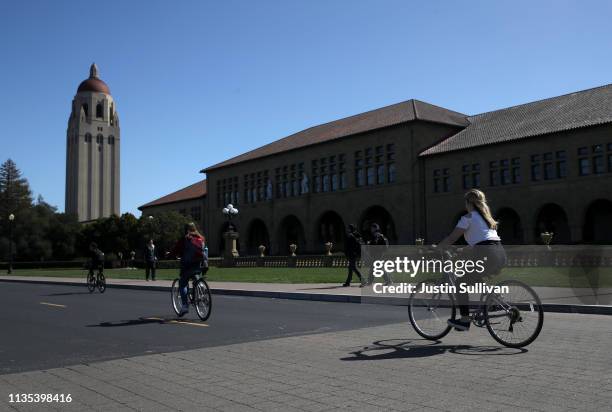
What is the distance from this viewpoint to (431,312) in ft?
26.1

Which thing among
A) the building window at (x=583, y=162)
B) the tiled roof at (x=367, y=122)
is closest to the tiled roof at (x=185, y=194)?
the tiled roof at (x=367, y=122)

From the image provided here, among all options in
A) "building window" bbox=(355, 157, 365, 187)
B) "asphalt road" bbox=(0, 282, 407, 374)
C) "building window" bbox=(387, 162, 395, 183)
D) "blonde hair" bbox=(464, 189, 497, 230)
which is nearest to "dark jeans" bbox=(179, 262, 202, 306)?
"asphalt road" bbox=(0, 282, 407, 374)

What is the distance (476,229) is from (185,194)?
90.6m

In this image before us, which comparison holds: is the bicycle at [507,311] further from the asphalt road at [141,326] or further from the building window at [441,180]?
the building window at [441,180]

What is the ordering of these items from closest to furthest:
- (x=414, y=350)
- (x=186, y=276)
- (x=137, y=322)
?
(x=414, y=350)
(x=137, y=322)
(x=186, y=276)

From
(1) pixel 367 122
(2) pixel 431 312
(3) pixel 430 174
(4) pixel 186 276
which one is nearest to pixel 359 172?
(1) pixel 367 122

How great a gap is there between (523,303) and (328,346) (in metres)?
2.44

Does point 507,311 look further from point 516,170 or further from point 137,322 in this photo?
point 516,170

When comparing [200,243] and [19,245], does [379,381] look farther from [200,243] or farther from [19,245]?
[19,245]

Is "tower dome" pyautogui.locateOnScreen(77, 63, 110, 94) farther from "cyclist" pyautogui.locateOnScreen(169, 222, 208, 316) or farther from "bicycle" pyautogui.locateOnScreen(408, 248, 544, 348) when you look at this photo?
"bicycle" pyautogui.locateOnScreen(408, 248, 544, 348)

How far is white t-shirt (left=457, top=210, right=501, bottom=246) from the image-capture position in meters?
7.55

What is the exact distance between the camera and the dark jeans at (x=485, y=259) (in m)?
7.49

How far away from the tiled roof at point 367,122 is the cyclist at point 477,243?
50.2 metres

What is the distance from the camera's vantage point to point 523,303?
24.0 ft
